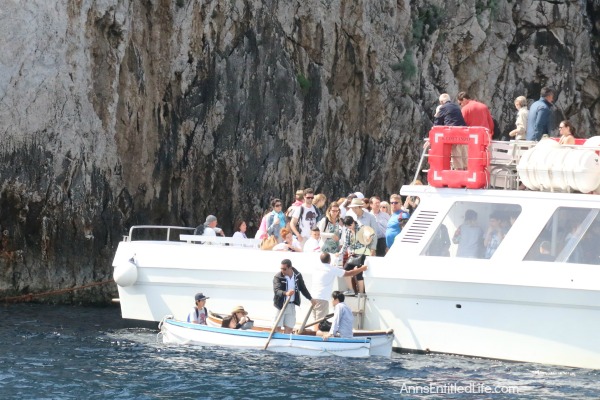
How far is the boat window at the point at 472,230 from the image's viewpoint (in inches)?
779

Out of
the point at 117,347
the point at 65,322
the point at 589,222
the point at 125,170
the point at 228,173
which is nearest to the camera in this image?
the point at 589,222

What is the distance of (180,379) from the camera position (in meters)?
17.8

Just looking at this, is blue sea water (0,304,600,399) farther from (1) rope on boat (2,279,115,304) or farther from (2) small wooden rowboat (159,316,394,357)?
(1) rope on boat (2,279,115,304)

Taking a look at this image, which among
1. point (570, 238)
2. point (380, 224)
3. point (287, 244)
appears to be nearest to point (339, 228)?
point (287, 244)

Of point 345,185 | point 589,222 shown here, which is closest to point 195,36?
point 345,185

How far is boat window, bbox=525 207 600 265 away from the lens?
19109 mm

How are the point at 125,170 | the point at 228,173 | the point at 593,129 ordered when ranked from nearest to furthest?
the point at 125,170, the point at 228,173, the point at 593,129

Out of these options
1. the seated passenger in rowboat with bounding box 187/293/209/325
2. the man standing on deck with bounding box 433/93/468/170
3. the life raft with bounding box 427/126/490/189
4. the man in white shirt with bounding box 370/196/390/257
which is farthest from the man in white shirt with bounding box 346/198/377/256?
the seated passenger in rowboat with bounding box 187/293/209/325

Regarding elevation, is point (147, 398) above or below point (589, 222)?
below

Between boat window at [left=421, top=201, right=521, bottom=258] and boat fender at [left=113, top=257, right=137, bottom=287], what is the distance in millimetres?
4964

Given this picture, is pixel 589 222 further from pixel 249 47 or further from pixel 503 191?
pixel 249 47

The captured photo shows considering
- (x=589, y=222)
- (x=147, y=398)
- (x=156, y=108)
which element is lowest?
(x=147, y=398)

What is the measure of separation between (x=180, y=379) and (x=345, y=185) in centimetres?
1657

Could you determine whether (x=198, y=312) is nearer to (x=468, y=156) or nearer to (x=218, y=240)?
(x=218, y=240)
